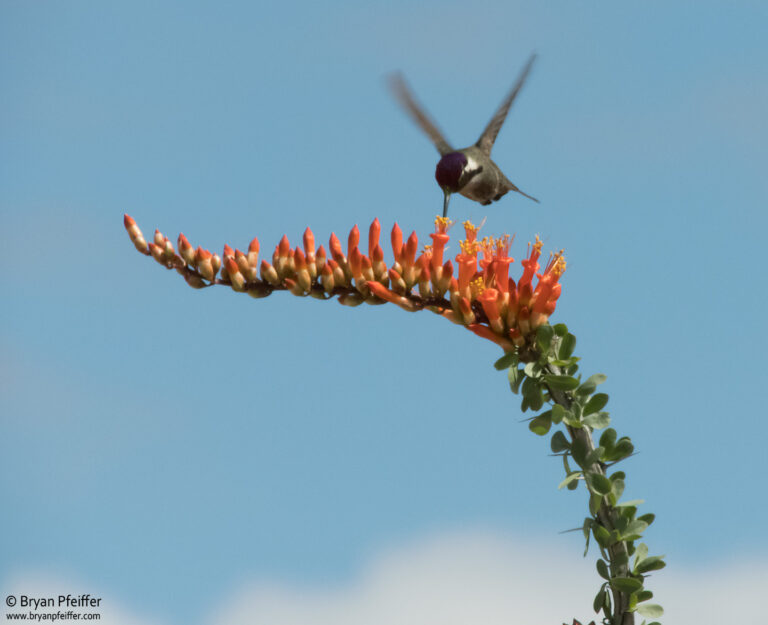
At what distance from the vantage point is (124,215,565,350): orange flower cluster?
4570 millimetres

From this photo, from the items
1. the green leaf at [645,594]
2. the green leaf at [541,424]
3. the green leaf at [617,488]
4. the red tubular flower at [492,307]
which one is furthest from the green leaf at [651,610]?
the red tubular flower at [492,307]

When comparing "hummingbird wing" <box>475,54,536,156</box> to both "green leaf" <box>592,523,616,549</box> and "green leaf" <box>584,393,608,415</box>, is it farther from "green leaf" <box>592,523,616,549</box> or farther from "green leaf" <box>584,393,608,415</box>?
"green leaf" <box>592,523,616,549</box>

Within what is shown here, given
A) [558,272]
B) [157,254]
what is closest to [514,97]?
[558,272]

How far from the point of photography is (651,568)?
433 centimetres

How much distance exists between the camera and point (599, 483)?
4.31 meters

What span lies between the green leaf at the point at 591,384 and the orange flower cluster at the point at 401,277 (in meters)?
0.33

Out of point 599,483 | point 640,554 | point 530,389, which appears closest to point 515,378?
point 530,389

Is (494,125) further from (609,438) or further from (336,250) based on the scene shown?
(609,438)

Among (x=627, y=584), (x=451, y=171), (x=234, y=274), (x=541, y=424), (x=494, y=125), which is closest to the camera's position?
(x=627, y=584)

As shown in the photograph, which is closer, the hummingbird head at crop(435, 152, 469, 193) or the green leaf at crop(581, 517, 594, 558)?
the green leaf at crop(581, 517, 594, 558)

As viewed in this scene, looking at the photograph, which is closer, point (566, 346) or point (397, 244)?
point (566, 346)

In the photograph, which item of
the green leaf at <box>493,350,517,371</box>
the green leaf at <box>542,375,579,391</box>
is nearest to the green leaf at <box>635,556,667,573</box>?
the green leaf at <box>542,375,579,391</box>

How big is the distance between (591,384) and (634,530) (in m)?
0.65

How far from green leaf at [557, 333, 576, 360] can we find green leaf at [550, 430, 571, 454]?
35 cm
